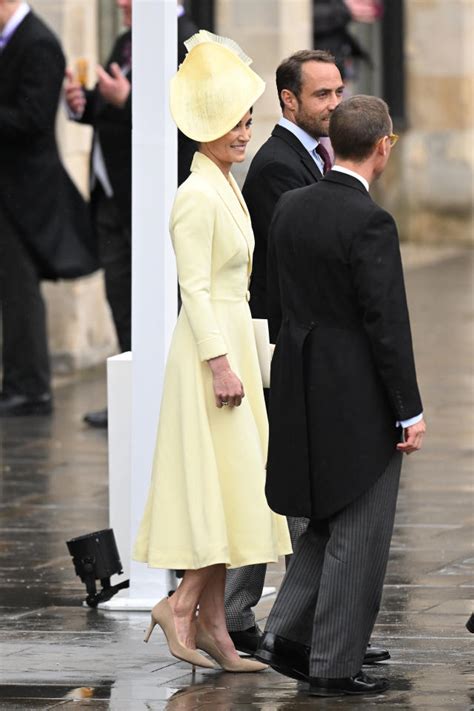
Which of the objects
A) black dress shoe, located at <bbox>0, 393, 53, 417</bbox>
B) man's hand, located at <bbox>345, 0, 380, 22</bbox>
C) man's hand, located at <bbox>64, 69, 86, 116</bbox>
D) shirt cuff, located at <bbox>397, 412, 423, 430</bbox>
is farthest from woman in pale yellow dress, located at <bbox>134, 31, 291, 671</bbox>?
man's hand, located at <bbox>345, 0, 380, 22</bbox>

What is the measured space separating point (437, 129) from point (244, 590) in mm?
17718

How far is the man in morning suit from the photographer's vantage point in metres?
6.62

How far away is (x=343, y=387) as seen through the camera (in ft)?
19.3

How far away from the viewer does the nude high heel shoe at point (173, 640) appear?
6238mm

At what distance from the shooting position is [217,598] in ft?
20.9

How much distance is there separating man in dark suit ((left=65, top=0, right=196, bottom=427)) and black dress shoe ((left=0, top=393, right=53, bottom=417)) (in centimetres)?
61

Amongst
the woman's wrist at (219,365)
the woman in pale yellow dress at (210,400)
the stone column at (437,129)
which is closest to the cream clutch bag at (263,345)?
the woman in pale yellow dress at (210,400)

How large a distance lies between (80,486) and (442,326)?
21.6ft

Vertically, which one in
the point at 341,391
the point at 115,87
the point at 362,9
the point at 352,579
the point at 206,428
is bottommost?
the point at 352,579

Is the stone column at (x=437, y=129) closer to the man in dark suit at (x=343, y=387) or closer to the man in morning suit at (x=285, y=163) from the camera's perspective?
the man in morning suit at (x=285, y=163)

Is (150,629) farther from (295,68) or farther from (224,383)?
(295,68)

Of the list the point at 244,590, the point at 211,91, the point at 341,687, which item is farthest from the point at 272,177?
the point at 341,687

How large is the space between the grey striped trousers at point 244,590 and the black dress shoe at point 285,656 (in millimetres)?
456

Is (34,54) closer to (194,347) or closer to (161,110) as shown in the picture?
(161,110)
